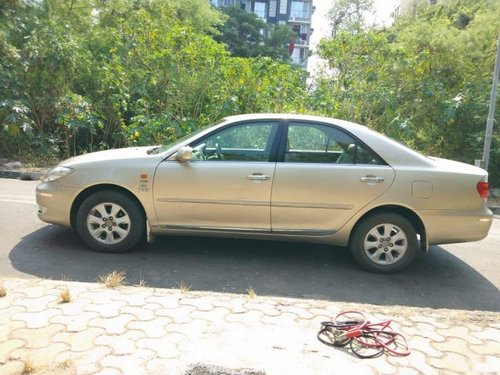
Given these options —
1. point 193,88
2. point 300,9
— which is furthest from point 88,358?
point 300,9

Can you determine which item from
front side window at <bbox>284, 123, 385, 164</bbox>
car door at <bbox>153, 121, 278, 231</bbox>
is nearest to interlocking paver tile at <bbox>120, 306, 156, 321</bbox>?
car door at <bbox>153, 121, 278, 231</bbox>

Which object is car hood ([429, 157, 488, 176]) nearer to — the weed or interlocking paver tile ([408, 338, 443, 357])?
interlocking paver tile ([408, 338, 443, 357])

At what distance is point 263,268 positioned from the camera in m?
4.90

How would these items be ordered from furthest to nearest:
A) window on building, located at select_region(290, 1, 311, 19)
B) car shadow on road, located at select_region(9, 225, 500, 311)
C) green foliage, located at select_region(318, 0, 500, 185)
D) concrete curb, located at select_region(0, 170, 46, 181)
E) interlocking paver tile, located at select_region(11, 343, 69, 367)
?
window on building, located at select_region(290, 1, 311, 19), green foliage, located at select_region(318, 0, 500, 185), concrete curb, located at select_region(0, 170, 46, 181), car shadow on road, located at select_region(9, 225, 500, 311), interlocking paver tile, located at select_region(11, 343, 69, 367)

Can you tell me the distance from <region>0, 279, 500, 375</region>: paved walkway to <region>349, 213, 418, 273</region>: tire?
1.03 m

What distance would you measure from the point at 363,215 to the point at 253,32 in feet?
144

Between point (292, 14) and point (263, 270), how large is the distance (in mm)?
68658

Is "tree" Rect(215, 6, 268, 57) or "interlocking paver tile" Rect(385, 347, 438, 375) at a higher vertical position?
"tree" Rect(215, 6, 268, 57)

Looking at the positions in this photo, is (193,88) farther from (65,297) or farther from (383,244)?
(65,297)

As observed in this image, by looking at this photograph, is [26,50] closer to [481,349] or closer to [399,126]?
[399,126]

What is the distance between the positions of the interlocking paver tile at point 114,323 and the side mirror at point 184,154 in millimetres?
1943

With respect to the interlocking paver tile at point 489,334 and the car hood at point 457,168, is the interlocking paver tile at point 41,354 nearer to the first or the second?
the interlocking paver tile at point 489,334

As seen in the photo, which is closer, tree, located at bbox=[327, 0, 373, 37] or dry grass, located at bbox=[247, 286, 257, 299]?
dry grass, located at bbox=[247, 286, 257, 299]

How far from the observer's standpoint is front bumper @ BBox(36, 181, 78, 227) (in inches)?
198
